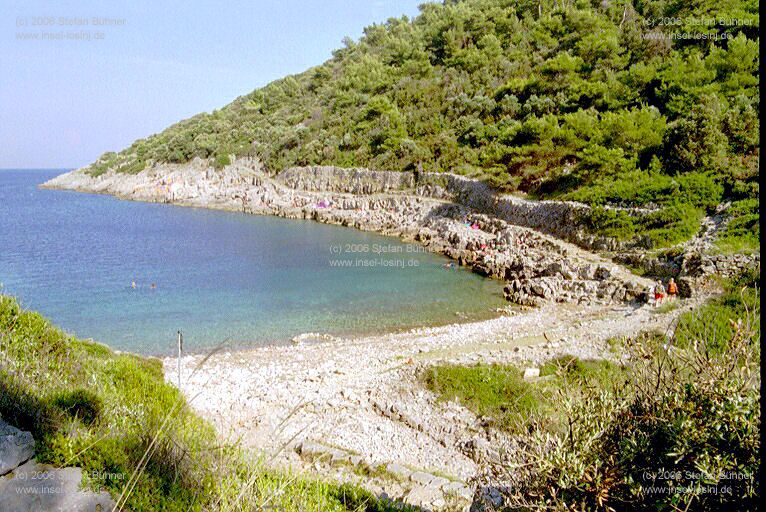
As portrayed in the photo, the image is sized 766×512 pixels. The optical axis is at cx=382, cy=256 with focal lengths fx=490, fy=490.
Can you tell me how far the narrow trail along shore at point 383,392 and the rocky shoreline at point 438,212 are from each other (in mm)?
3023

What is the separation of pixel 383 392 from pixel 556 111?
109 ft

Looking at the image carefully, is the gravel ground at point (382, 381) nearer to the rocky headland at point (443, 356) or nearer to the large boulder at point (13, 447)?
the rocky headland at point (443, 356)

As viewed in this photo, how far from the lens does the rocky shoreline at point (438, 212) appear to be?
21.4 meters

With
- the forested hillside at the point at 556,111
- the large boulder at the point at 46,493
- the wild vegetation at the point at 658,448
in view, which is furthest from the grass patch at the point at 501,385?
the forested hillside at the point at 556,111

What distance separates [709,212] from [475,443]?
61.4 feet

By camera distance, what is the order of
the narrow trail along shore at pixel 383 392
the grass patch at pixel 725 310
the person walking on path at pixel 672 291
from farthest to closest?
the person walking on path at pixel 672 291, the grass patch at pixel 725 310, the narrow trail along shore at pixel 383 392

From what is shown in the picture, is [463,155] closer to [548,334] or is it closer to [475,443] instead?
[548,334]

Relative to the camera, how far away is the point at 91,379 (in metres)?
7.88

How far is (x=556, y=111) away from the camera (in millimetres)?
38344

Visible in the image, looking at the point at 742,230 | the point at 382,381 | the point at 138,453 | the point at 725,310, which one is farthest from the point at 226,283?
the point at 742,230

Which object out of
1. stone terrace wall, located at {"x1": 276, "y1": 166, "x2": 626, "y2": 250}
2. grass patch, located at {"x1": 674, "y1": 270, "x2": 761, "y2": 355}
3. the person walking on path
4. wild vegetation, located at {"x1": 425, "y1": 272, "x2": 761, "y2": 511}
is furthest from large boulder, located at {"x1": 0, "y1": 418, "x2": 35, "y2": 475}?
stone terrace wall, located at {"x1": 276, "y1": 166, "x2": 626, "y2": 250}

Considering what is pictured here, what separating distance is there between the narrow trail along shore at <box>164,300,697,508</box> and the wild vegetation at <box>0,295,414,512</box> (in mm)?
713

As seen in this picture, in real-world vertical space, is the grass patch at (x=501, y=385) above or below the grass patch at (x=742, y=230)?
below

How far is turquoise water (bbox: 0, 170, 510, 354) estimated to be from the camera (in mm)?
18359
